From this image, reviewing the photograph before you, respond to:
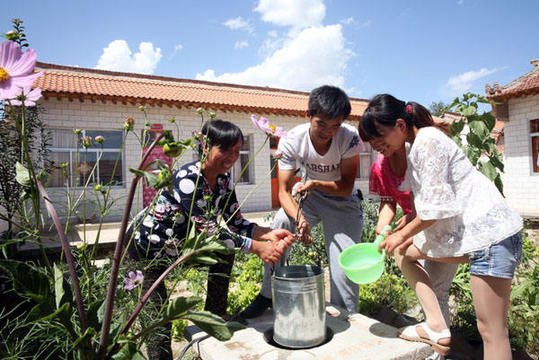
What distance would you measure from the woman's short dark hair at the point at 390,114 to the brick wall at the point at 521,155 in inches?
343

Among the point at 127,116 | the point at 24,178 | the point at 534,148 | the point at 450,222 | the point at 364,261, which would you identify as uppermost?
the point at 127,116

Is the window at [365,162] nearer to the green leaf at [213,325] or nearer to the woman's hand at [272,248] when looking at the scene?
the woman's hand at [272,248]

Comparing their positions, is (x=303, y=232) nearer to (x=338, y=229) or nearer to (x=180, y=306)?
(x=338, y=229)

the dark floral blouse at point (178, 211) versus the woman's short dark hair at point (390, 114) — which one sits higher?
the woman's short dark hair at point (390, 114)

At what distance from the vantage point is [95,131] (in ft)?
28.3

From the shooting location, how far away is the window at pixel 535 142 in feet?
28.8

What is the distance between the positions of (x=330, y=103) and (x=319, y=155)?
17.1 inches

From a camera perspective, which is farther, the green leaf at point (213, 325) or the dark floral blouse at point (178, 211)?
the dark floral blouse at point (178, 211)

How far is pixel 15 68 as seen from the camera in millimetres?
776

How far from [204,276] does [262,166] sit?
24.3ft

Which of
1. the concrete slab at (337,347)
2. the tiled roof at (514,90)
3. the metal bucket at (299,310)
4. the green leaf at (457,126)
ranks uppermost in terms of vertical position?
the tiled roof at (514,90)

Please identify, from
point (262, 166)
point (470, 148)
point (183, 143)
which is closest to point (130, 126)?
point (183, 143)

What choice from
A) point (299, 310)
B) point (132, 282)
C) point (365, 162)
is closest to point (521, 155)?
point (365, 162)

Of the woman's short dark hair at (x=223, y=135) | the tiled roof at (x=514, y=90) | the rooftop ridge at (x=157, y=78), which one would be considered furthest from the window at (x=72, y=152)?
the tiled roof at (x=514, y=90)
